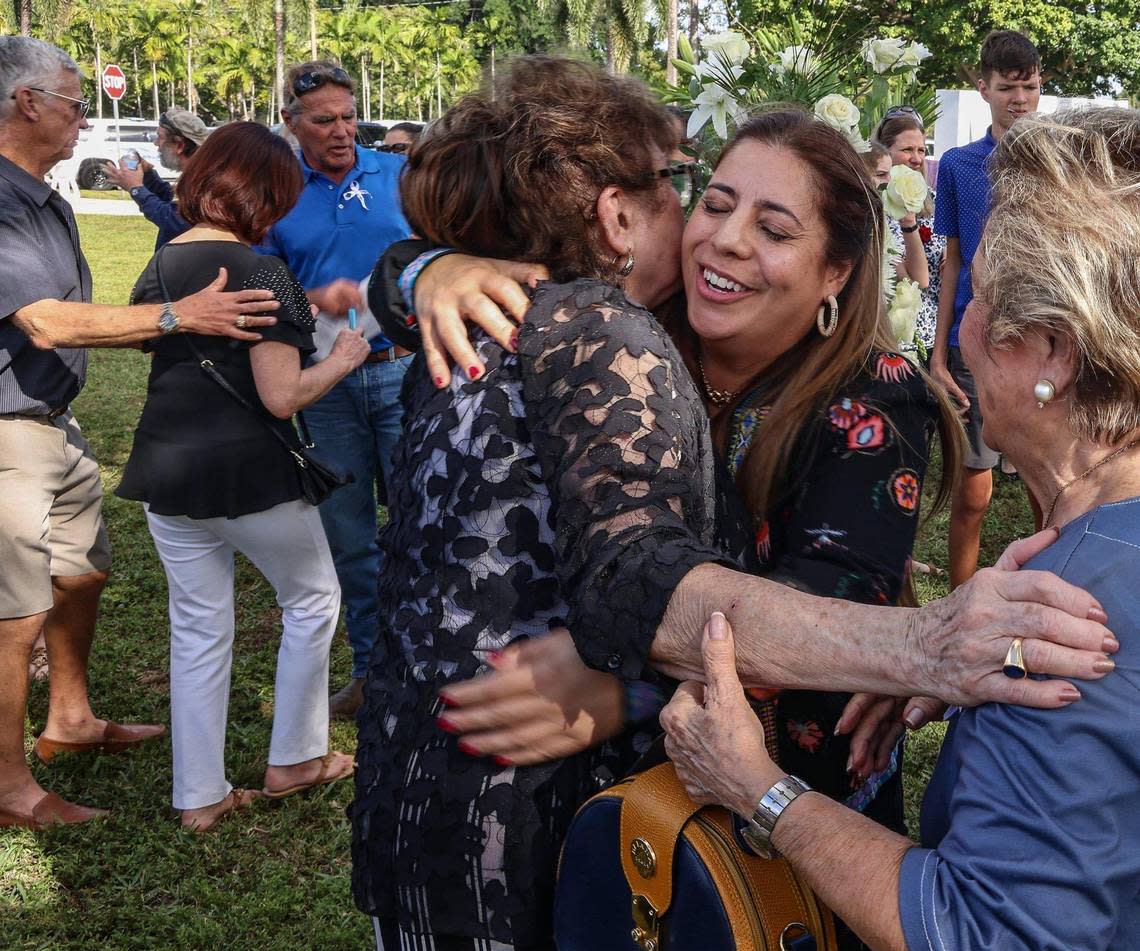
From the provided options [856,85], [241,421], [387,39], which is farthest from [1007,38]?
[387,39]

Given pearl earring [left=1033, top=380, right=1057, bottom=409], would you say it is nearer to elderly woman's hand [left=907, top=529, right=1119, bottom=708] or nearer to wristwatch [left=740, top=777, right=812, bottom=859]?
elderly woman's hand [left=907, top=529, right=1119, bottom=708]

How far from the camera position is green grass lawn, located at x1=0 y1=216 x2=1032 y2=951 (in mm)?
3572

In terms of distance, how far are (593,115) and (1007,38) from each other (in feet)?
17.0

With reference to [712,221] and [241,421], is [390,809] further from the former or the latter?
[241,421]

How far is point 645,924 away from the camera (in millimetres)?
1510

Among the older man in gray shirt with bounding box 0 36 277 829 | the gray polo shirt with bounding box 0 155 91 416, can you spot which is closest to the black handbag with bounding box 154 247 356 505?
the older man in gray shirt with bounding box 0 36 277 829

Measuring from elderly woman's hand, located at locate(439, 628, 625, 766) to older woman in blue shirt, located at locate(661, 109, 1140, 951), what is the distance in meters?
0.17

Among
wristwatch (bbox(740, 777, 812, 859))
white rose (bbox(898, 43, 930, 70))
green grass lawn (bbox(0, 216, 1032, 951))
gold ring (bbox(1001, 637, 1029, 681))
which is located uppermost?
white rose (bbox(898, 43, 930, 70))

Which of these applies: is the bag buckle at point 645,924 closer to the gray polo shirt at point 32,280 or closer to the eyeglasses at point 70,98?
the gray polo shirt at point 32,280

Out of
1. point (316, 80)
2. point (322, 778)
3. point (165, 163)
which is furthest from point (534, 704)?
point (165, 163)

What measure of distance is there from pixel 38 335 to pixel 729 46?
8.16 feet

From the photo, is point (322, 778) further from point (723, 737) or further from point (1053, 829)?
point (1053, 829)

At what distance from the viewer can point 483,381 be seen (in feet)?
5.32

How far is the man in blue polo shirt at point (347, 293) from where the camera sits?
4812 mm
